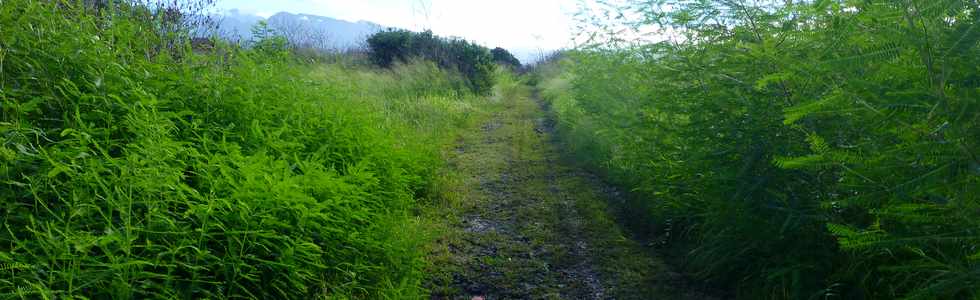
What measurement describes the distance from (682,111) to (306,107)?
120 inches

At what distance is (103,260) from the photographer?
228 cm

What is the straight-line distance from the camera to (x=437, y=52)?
765 inches

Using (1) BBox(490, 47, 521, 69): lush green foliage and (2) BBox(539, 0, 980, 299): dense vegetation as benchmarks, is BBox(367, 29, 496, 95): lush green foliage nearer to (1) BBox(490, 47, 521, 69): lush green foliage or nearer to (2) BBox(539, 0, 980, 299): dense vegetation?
(2) BBox(539, 0, 980, 299): dense vegetation

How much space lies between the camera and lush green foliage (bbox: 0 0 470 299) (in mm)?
2205

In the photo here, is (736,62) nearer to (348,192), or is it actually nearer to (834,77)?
(834,77)

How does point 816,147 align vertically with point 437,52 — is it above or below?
below

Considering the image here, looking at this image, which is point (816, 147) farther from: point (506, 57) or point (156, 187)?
point (506, 57)

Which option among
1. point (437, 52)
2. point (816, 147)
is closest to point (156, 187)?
point (816, 147)

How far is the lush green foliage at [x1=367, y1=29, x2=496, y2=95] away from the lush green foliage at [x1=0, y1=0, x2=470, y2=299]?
574 inches

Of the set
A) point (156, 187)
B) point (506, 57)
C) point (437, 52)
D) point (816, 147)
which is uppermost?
point (506, 57)

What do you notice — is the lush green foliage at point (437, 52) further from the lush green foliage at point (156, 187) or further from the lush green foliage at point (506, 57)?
the lush green foliage at point (506, 57)

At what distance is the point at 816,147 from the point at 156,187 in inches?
113

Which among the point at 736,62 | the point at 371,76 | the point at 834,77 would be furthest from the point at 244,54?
the point at 371,76

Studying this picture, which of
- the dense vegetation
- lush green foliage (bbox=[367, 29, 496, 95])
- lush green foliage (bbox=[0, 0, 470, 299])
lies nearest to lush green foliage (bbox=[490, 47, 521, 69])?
lush green foliage (bbox=[367, 29, 496, 95])
